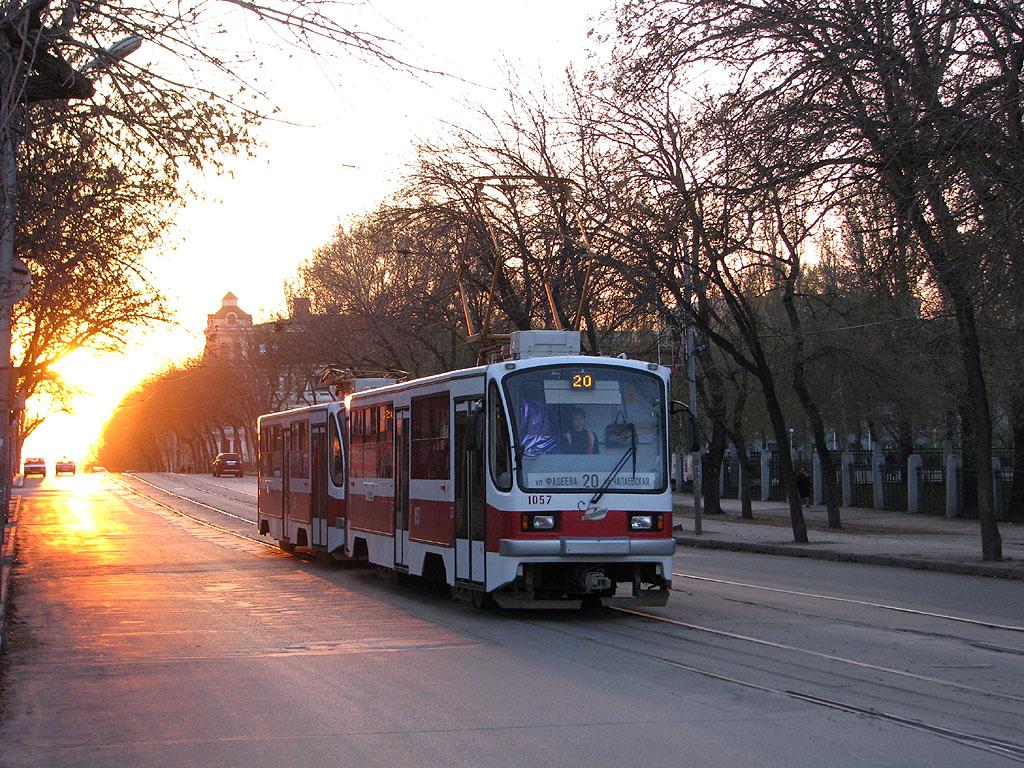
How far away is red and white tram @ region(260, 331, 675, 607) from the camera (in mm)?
14688

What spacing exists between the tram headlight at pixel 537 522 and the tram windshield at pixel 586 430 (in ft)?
1.09

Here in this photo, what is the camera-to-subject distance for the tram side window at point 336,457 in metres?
22.4

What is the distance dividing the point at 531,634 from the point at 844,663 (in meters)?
3.67

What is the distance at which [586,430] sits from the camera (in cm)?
1516

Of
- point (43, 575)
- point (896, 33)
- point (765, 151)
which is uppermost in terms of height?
point (896, 33)

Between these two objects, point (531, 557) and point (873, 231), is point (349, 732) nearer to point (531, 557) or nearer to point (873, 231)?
point (531, 557)

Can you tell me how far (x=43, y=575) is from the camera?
2269 centimetres

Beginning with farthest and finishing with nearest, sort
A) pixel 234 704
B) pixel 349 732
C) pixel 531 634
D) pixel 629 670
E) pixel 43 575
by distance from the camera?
pixel 43 575 → pixel 531 634 → pixel 629 670 → pixel 234 704 → pixel 349 732

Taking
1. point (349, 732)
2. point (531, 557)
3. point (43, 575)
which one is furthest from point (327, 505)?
point (349, 732)

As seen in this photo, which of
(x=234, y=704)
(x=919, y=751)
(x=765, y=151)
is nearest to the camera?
(x=919, y=751)

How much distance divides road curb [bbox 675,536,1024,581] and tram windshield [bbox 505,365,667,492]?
9222 mm

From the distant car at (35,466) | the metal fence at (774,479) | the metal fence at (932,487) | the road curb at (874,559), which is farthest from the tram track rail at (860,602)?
the distant car at (35,466)

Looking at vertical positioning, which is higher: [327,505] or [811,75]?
[811,75]

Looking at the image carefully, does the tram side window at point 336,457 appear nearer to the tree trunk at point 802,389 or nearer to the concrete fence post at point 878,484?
the tree trunk at point 802,389
